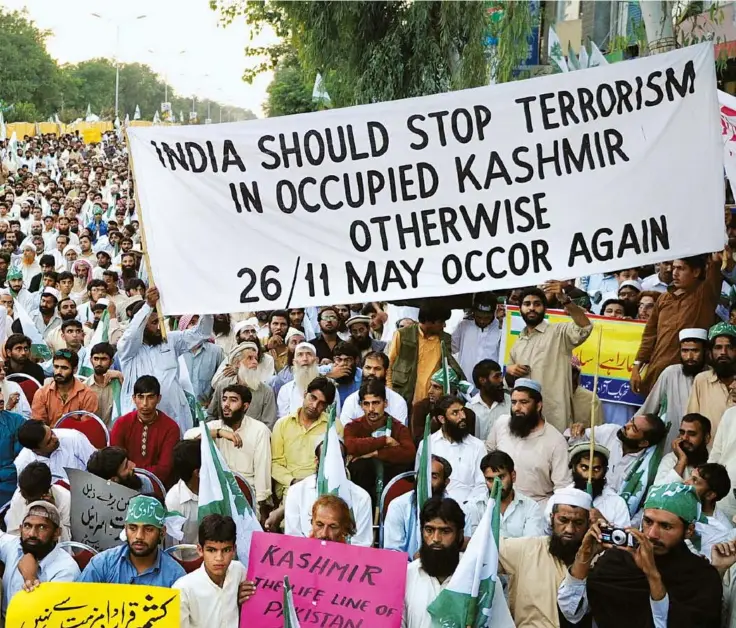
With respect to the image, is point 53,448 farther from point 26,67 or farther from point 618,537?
point 26,67

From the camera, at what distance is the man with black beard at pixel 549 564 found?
556 cm

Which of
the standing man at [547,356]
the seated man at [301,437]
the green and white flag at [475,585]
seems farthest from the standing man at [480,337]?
the green and white flag at [475,585]

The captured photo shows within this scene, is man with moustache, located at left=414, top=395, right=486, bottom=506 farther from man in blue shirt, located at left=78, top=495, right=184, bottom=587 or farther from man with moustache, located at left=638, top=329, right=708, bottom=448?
man in blue shirt, located at left=78, top=495, right=184, bottom=587

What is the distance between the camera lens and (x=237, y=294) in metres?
5.59

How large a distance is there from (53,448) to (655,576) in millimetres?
4069

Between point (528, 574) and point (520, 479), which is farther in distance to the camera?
point (520, 479)

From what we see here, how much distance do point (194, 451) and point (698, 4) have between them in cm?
1140

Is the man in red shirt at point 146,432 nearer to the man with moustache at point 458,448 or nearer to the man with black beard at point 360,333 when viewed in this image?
the man with moustache at point 458,448

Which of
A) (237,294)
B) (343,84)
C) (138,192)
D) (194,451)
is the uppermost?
(343,84)

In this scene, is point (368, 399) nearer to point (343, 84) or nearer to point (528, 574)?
point (528, 574)

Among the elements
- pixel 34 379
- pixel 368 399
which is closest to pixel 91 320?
pixel 34 379

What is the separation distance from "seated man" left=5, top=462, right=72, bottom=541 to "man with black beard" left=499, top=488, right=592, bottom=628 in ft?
8.16

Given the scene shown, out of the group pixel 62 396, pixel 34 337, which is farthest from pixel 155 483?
pixel 34 337

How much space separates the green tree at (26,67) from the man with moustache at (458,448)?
247 ft
